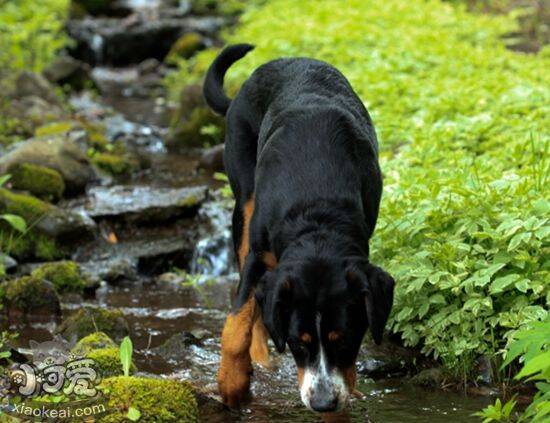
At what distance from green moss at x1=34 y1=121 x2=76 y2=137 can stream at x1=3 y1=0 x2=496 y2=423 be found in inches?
34.8

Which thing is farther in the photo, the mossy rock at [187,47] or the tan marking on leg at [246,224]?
the mossy rock at [187,47]

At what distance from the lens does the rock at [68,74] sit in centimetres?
1595

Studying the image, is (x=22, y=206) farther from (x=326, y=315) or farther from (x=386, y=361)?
(x=326, y=315)

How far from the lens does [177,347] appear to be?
5.95 meters

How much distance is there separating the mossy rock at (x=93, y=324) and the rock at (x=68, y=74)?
34.0 ft

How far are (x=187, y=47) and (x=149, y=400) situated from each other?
15.6m

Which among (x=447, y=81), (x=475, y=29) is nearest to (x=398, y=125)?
(x=447, y=81)

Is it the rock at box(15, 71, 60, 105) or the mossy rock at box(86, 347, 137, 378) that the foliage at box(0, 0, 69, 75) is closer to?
the rock at box(15, 71, 60, 105)

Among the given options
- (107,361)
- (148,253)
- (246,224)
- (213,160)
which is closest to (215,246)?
(148,253)

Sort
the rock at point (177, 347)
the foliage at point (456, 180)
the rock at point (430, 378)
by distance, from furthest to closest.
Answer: the rock at point (177, 347)
the rock at point (430, 378)
the foliage at point (456, 180)

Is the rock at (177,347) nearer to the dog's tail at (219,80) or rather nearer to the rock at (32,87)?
the dog's tail at (219,80)

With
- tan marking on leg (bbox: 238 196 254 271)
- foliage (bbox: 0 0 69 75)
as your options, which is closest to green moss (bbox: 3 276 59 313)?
tan marking on leg (bbox: 238 196 254 271)

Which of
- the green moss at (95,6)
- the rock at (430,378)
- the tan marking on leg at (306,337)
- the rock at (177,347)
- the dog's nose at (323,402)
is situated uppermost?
the tan marking on leg at (306,337)

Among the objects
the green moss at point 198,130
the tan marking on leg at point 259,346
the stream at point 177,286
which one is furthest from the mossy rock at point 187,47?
the tan marking on leg at point 259,346
